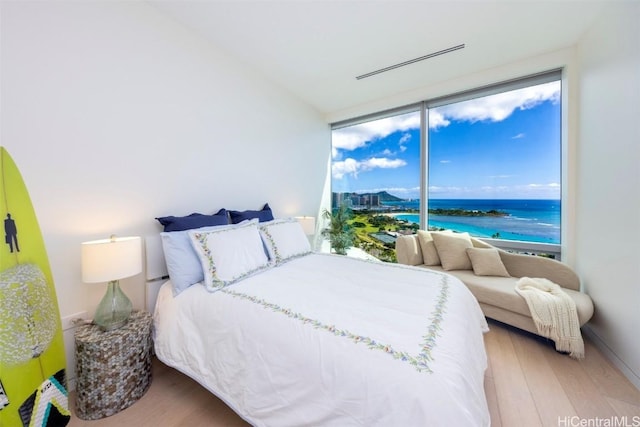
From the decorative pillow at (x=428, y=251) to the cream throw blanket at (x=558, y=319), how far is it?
0.92 meters

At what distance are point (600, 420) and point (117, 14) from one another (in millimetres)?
4223

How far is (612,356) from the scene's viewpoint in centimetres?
176

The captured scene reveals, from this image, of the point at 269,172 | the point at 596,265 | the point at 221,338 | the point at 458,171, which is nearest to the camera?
the point at 221,338

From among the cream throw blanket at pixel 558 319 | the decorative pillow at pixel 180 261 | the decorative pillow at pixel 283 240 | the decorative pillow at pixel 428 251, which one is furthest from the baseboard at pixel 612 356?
the decorative pillow at pixel 180 261

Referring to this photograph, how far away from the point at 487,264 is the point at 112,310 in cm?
339

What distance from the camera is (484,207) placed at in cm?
307

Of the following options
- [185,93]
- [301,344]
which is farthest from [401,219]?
[185,93]

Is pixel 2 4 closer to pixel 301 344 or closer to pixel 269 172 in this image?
pixel 269 172

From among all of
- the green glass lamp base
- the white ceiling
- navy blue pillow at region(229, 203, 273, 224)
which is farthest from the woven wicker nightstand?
the white ceiling

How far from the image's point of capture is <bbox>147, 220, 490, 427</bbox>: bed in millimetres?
818

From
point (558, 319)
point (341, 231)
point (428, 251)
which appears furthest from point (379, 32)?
point (558, 319)

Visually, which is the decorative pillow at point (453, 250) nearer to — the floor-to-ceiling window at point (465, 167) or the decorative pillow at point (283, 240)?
the floor-to-ceiling window at point (465, 167)

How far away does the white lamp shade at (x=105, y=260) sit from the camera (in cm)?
134

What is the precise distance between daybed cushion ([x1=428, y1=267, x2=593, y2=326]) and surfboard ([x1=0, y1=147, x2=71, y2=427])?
129 inches
